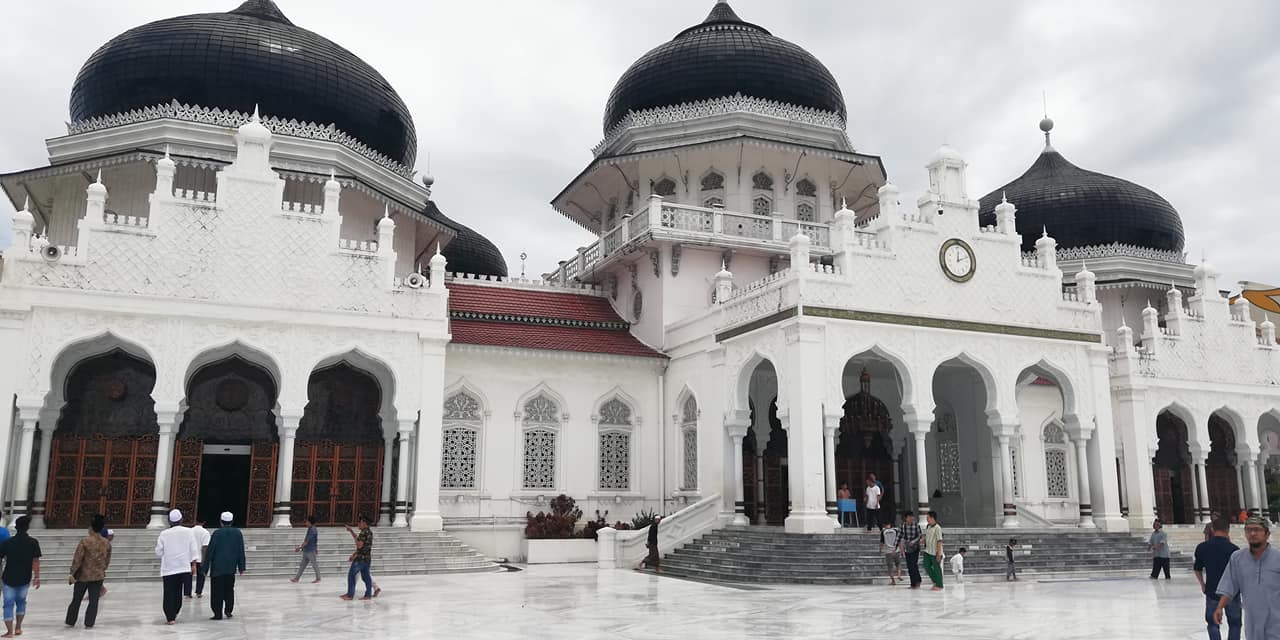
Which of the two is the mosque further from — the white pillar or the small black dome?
the small black dome

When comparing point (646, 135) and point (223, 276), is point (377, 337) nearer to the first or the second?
point (223, 276)

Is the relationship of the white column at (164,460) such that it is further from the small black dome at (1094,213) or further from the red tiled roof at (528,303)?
the small black dome at (1094,213)

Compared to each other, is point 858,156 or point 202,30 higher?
point 202,30

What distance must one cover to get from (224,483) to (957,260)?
1529cm

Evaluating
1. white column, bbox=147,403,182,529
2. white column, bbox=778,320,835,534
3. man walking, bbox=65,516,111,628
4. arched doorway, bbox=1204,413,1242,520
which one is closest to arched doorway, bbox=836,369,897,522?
white column, bbox=778,320,835,534

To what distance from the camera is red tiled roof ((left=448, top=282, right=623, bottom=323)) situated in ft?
75.3

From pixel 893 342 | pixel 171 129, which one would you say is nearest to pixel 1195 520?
pixel 893 342

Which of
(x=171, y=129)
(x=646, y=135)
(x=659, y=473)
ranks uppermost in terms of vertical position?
(x=646, y=135)

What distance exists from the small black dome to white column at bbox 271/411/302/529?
20.1 m

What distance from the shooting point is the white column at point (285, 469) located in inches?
695

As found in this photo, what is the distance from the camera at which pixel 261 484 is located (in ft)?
61.4

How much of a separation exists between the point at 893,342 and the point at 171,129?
1562 cm

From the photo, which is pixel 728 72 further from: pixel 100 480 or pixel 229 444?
pixel 100 480

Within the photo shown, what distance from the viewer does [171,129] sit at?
814 inches
